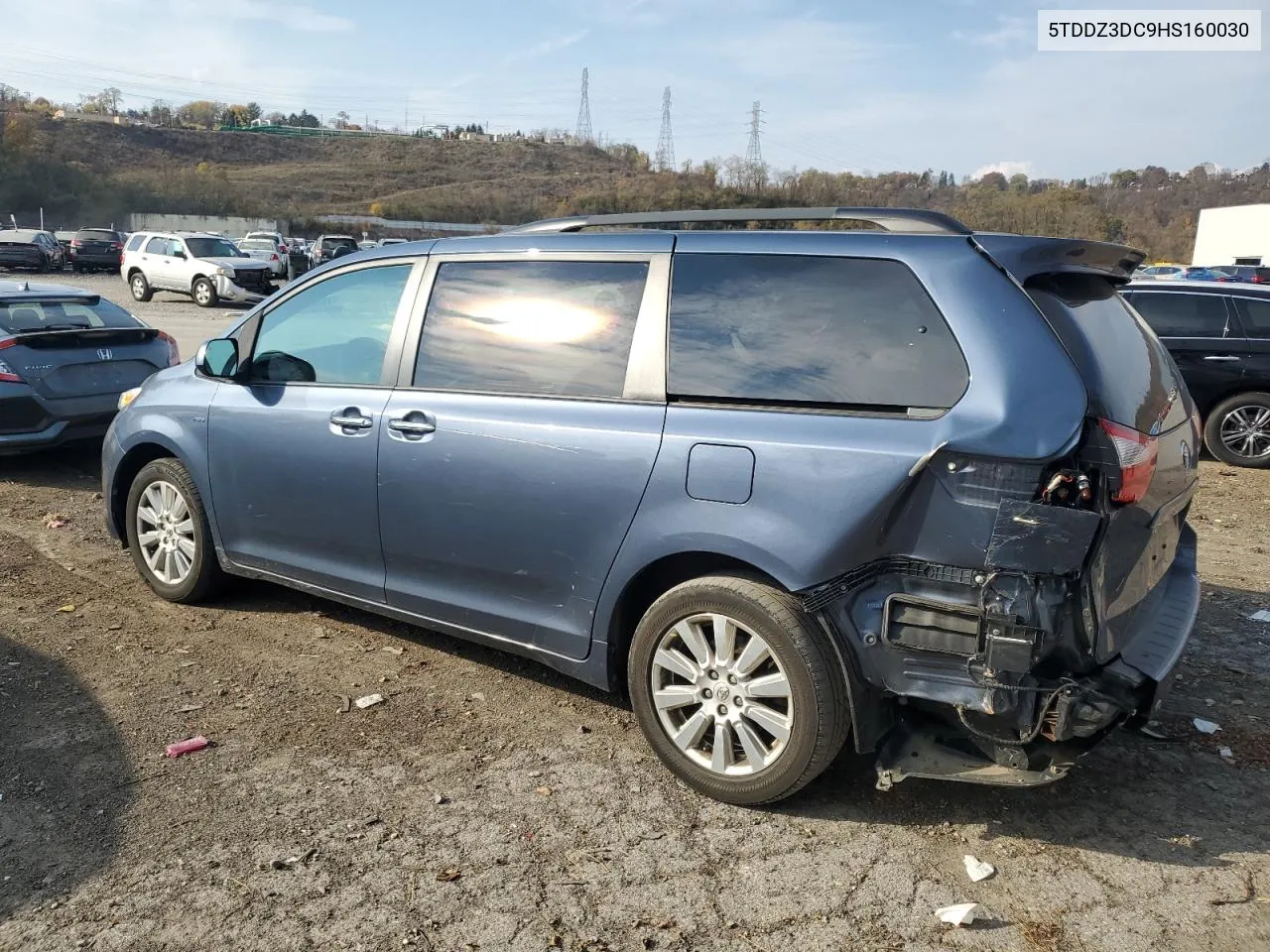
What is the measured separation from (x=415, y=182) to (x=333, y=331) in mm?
112954

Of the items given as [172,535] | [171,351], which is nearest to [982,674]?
[172,535]

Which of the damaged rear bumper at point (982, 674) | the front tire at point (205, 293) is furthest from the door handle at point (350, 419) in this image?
the front tire at point (205, 293)

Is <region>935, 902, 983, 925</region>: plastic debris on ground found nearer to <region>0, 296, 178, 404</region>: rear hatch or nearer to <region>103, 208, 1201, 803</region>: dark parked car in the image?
<region>103, 208, 1201, 803</region>: dark parked car

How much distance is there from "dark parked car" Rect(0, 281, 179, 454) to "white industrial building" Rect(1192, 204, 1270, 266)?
246 ft

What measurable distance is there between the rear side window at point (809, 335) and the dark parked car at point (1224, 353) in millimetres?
7873

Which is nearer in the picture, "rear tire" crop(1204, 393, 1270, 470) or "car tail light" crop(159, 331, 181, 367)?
"car tail light" crop(159, 331, 181, 367)

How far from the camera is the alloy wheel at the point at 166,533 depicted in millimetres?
5152

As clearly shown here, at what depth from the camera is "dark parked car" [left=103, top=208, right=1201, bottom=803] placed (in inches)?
117

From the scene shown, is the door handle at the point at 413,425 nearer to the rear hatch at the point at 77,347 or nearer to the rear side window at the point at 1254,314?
the rear hatch at the point at 77,347

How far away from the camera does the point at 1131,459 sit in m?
3.01

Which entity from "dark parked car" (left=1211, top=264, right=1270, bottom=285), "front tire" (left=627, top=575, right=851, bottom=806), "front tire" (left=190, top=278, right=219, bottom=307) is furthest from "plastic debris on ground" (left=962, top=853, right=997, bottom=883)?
"dark parked car" (left=1211, top=264, right=1270, bottom=285)

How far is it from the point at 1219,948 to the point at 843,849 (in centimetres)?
102

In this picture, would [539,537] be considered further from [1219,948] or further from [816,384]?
[1219,948]

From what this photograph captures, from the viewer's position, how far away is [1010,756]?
307 centimetres
